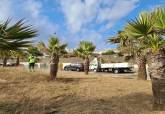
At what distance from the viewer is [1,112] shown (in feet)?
47.1

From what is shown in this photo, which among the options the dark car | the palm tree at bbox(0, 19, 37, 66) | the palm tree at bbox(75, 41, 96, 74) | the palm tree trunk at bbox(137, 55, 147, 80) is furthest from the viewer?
the dark car

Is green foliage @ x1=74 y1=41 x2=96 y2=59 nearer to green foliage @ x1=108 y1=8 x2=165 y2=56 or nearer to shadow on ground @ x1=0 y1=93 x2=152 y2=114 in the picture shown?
shadow on ground @ x1=0 y1=93 x2=152 y2=114

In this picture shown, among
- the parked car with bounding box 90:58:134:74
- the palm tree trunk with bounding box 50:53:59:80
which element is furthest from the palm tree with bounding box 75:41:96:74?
the palm tree trunk with bounding box 50:53:59:80

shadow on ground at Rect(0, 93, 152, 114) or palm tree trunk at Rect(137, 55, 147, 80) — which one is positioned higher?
palm tree trunk at Rect(137, 55, 147, 80)

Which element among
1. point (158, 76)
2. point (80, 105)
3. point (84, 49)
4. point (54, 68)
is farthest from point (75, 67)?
point (158, 76)

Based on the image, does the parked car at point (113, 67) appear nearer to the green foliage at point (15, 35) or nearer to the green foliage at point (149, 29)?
the green foliage at point (149, 29)

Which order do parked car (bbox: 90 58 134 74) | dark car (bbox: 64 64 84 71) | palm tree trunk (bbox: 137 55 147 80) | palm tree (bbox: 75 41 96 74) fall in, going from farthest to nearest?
dark car (bbox: 64 64 84 71)
parked car (bbox: 90 58 134 74)
palm tree (bbox: 75 41 96 74)
palm tree trunk (bbox: 137 55 147 80)

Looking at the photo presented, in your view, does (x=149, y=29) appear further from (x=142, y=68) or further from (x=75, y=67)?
(x=75, y=67)

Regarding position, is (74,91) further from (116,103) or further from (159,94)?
(159,94)

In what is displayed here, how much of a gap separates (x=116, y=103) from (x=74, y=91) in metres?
3.36

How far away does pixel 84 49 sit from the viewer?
1957 inches

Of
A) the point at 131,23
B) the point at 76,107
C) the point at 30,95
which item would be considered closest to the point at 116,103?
the point at 76,107

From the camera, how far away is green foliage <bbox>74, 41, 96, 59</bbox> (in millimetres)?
49503

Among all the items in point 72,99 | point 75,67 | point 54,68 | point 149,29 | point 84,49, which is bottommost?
point 72,99
